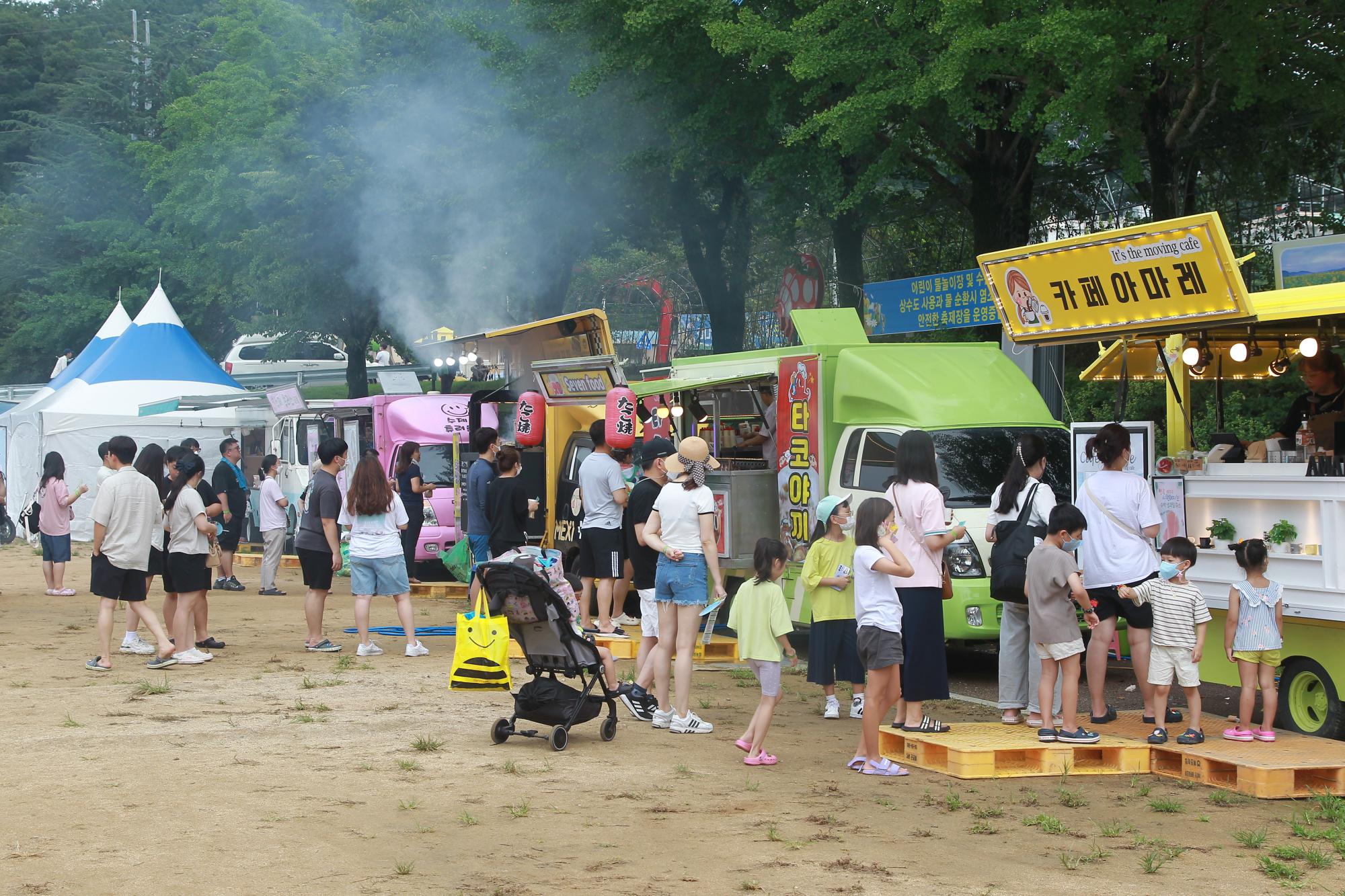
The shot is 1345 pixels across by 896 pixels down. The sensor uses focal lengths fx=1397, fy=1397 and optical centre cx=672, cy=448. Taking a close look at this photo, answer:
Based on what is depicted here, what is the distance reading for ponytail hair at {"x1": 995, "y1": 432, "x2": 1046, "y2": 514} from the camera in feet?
Answer: 27.9

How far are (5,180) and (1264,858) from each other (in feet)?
197

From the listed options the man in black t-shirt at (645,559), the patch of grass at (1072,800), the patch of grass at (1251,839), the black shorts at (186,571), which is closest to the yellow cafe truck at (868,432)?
the man in black t-shirt at (645,559)

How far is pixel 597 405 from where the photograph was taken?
14.7 metres

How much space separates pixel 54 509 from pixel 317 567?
21.7ft

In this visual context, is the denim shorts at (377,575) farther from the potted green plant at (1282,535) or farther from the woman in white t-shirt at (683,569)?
the potted green plant at (1282,535)

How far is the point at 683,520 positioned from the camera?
8633 millimetres

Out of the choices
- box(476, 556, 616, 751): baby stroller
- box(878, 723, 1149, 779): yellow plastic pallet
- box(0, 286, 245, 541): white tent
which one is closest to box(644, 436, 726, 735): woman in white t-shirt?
box(476, 556, 616, 751): baby stroller

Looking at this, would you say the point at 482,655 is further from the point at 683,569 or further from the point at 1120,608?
the point at 1120,608

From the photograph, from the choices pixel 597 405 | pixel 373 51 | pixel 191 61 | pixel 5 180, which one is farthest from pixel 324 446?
pixel 5 180

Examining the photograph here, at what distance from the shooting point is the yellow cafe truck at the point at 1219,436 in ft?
25.9

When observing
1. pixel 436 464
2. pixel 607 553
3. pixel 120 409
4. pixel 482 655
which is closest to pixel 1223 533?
pixel 482 655

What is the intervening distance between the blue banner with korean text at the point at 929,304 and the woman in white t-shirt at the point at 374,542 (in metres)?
7.42

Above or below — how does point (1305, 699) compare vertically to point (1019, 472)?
below

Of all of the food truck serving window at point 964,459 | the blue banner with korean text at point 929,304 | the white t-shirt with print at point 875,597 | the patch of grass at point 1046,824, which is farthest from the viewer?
the blue banner with korean text at point 929,304
